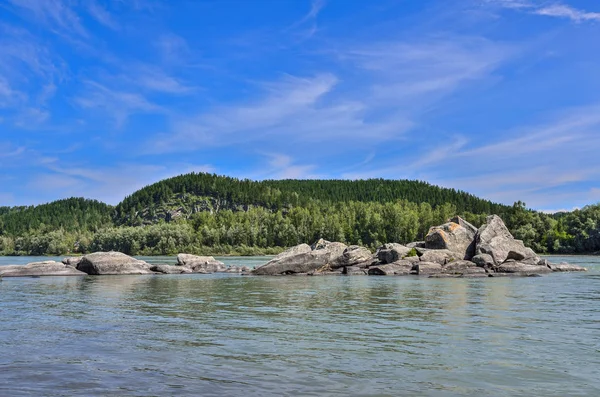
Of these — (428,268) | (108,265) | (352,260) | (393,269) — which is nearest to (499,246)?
(428,268)

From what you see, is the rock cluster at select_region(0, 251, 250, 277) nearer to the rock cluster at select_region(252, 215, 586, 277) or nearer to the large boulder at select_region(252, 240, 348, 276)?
the large boulder at select_region(252, 240, 348, 276)

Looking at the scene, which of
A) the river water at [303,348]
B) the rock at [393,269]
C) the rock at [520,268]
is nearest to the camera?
the river water at [303,348]

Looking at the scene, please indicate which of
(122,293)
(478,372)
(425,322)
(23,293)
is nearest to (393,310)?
(425,322)

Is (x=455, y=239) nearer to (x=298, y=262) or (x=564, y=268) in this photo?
(x=564, y=268)

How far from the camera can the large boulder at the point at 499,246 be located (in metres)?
54.2

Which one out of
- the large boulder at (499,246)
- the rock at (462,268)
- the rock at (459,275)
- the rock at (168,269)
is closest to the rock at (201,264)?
the rock at (168,269)

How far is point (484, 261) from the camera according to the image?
5216 cm

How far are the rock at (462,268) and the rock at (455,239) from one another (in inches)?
153

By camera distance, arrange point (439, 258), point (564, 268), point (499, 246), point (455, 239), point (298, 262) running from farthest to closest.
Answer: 1. point (455, 239)
2. point (298, 262)
3. point (564, 268)
4. point (439, 258)
5. point (499, 246)

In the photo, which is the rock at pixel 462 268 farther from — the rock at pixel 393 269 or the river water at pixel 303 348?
the river water at pixel 303 348

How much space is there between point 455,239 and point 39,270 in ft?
151

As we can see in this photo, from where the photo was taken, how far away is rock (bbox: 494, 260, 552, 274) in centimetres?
5056

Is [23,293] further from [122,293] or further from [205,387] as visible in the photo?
[205,387]

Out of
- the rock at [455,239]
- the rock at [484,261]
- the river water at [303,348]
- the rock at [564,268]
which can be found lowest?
the river water at [303,348]
